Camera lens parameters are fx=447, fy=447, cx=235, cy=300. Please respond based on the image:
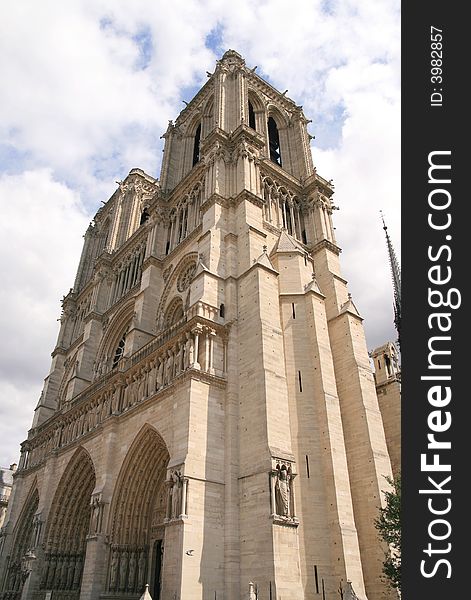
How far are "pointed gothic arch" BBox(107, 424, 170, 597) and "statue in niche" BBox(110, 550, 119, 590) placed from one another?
0.10 ft

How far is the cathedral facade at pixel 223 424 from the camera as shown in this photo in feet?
43.0

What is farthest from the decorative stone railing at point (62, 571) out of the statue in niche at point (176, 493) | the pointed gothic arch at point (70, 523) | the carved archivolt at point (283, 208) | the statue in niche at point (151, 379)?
the carved archivolt at point (283, 208)

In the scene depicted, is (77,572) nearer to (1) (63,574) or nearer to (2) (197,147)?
(1) (63,574)

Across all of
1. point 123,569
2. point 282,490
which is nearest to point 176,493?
point 282,490

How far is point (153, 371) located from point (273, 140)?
1964 centimetres

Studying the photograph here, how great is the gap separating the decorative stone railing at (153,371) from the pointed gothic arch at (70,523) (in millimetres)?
1521

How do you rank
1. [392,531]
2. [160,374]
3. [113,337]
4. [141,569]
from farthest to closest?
[113,337], [160,374], [141,569], [392,531]

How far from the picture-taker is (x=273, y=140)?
3066 cm

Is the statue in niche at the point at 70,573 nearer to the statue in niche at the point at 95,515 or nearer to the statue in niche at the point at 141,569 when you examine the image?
the statue in niche at the point at 95,515

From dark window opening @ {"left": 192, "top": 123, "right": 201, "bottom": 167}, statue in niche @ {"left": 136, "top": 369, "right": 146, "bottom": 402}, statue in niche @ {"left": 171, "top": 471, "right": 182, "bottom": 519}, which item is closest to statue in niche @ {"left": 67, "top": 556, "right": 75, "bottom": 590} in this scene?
statue in niche @ {"left": 136, "top": 369, "right": 146, "bottom": 402}

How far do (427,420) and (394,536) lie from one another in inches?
345

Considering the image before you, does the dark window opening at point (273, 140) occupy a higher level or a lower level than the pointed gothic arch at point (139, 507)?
higher

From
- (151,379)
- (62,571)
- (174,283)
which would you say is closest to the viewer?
(151,379)

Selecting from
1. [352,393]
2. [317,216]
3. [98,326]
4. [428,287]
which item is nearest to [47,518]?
[98,326]
